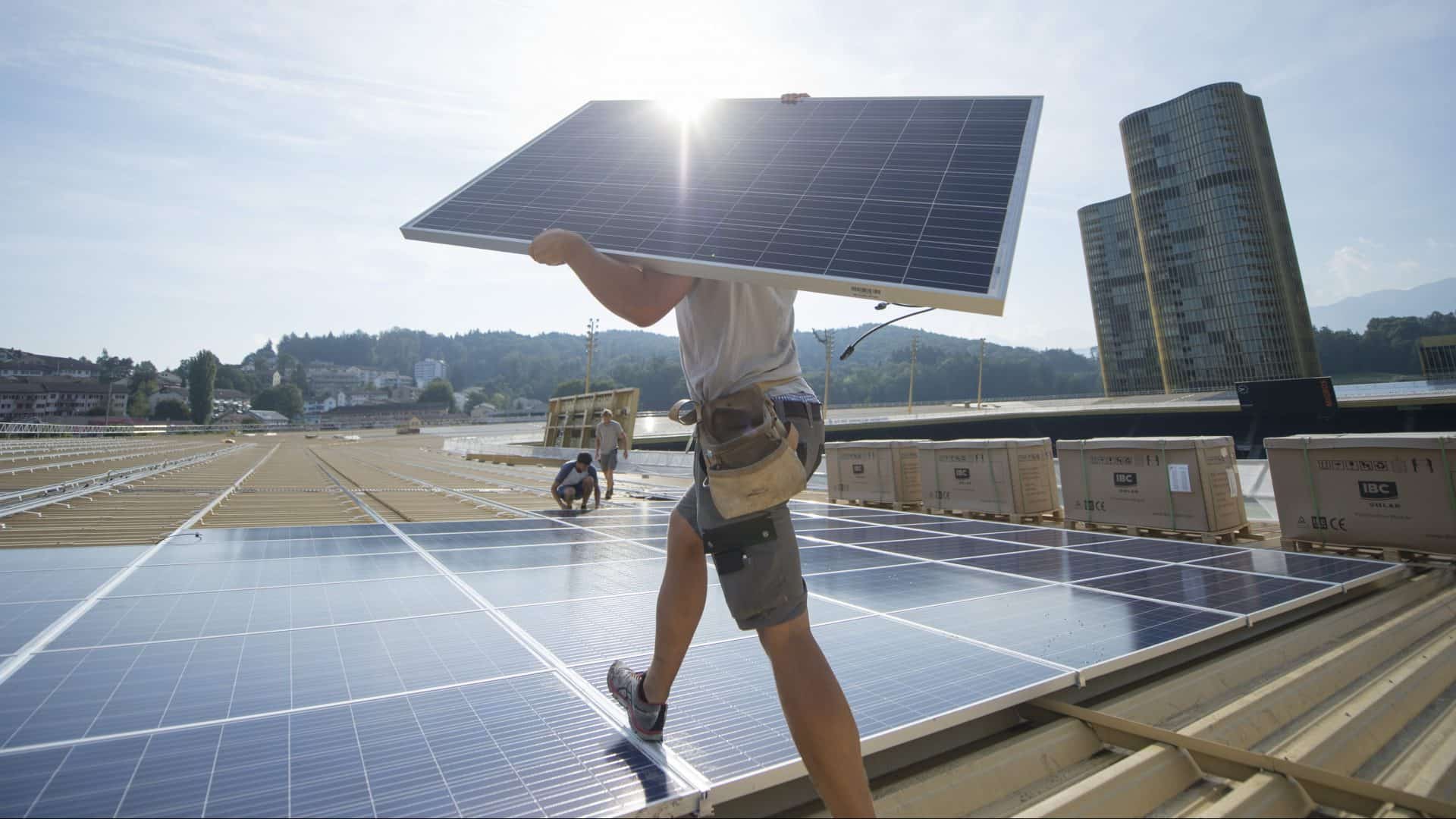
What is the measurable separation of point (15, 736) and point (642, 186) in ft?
8.87

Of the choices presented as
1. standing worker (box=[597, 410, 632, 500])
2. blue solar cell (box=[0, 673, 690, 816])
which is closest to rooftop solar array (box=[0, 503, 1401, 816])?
blue solar cell (box=[0, 673, 690, 816])

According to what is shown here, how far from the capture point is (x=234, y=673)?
2203 mm

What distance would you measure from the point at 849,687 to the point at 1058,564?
114 inches

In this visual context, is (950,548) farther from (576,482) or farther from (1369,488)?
(576,482)

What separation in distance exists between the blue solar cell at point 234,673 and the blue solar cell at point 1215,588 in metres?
3.18

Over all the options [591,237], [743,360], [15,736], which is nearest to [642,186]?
[591,237]

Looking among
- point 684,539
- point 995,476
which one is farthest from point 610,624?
point 995,476

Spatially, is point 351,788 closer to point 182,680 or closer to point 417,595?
point 182,680

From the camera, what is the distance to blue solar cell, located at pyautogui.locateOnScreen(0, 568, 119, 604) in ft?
9.89

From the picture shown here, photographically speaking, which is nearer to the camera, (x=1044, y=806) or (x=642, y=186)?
(x=1044, y=806)

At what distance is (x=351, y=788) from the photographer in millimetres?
1536

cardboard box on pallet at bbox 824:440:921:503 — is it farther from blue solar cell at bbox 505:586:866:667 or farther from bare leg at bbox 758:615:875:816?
bare leg at bbox 758:615:875:816

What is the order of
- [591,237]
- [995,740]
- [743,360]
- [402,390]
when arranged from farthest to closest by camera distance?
[402,390] < [591,237] < [995,740] < [743,360]

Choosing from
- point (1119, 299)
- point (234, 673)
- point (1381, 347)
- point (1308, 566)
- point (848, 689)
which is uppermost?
point (1119, 299)
